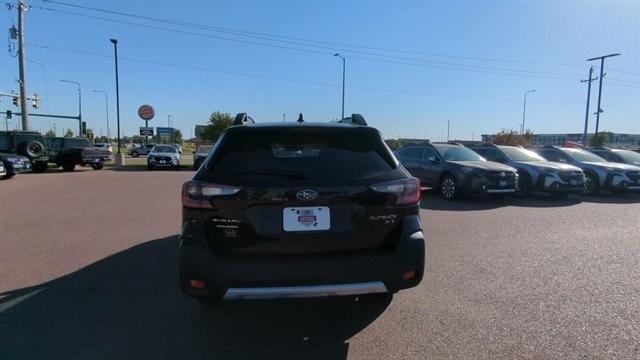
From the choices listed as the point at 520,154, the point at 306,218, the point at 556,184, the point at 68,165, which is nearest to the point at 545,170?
the point at 556,184

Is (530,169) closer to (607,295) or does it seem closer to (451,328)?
(607,295)

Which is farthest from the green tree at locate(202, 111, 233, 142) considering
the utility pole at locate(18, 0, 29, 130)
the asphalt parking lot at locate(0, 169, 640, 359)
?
the asphalt parking lot at locate(0, 169, 640, 359)

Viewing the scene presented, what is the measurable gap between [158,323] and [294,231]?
1.65 metres

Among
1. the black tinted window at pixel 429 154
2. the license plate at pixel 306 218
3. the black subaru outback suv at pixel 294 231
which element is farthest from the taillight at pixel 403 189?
the black tinted window at pixel 429 154

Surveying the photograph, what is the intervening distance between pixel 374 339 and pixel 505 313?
1.43 meters

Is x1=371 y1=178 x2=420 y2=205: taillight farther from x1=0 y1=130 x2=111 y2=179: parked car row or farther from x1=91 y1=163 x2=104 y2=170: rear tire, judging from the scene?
x1=91 y1=163 x2=104 y2=170: rear tire

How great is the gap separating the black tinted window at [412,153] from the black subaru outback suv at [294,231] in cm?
1116

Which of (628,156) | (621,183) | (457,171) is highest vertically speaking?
(628,156)

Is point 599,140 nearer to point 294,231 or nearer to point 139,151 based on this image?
point 139,151

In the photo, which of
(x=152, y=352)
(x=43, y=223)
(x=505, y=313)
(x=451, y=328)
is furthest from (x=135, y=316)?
(x=43, y=223)

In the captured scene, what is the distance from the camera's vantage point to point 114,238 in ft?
23.2

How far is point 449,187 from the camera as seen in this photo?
1240 centimetres

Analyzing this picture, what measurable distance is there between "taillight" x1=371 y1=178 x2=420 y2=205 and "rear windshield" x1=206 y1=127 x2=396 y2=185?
13 cm

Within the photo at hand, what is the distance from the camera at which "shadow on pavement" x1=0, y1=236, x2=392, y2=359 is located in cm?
335
